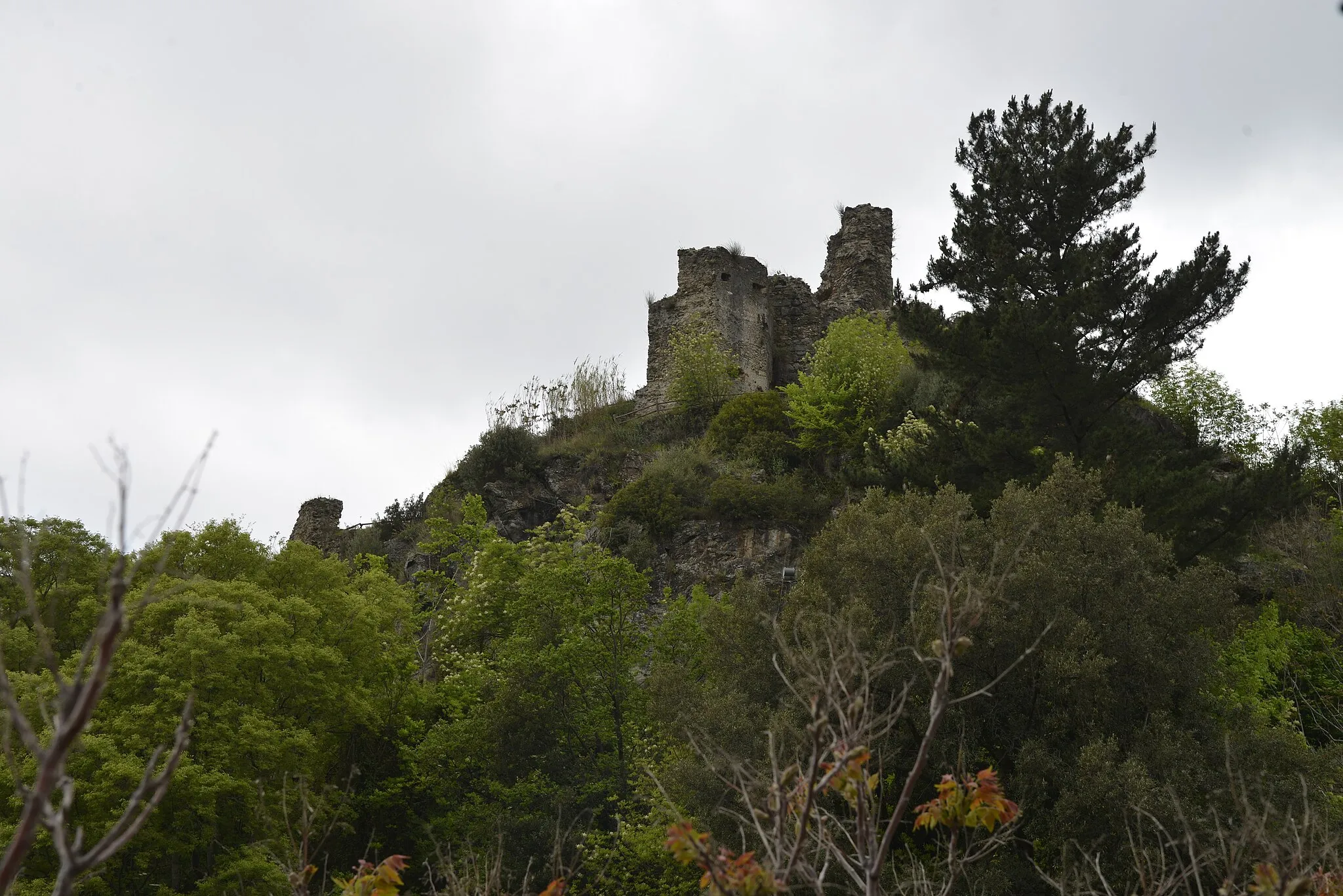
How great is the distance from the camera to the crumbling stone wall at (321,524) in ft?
116

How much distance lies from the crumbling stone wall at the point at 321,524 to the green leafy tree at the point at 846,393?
14.8m

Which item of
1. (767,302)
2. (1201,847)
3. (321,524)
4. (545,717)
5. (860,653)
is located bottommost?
(1201,847)

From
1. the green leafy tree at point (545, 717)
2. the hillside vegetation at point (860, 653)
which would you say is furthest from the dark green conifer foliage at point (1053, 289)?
the green leafy tree at point (545, 717)

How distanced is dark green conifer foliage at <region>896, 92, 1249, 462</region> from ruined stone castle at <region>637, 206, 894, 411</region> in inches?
510

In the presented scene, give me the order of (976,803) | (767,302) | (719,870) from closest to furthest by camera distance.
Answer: (719,870), (976,803), (767,302)

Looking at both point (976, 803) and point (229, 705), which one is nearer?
point (976, 803)

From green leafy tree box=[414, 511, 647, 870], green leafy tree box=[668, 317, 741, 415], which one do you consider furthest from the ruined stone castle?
green leafy tree box=[414, 511, 647, 870]

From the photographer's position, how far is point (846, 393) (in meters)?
28.5

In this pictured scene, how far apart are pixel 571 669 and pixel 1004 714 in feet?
23.7

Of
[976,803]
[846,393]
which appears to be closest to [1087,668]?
[976,803]

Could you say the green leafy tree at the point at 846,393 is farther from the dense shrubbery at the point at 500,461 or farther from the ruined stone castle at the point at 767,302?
the dense shrubbery at the point at 500,461

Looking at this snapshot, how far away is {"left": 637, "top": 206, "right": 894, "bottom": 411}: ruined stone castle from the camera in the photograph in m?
36.1

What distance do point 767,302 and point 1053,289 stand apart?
55.0 ft

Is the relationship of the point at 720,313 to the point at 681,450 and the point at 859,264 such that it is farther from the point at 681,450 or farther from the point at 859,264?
the point at 681,450
